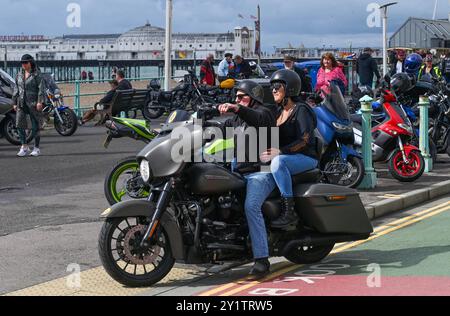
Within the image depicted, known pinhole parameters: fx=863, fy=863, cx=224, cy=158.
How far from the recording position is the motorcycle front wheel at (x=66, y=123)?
66.8 feet

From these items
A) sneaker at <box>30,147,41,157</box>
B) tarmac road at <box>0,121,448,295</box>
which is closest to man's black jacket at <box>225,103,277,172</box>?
tarmac road at <box>0,121,448,295</box>

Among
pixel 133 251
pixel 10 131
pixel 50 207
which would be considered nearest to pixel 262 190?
pixel 133 251

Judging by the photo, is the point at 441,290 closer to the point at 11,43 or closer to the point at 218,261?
the point at 218,261

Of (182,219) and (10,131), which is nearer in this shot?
(182,219)

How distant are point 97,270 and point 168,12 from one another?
50.0 feet

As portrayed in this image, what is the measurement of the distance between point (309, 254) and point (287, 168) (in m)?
0.98

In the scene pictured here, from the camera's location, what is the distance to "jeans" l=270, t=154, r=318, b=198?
24.3 ft

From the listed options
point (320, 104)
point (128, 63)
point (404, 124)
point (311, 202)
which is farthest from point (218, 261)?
point (128, 63)

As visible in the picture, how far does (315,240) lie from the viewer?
7.62 metres

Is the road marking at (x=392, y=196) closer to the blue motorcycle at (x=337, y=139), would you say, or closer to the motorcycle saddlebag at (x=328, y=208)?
the blue motorcycle at (x=337, y=139)

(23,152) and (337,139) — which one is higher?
(337,139)

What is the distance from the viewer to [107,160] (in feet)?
52.5

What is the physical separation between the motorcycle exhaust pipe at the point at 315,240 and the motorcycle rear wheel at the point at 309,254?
0.81 feet

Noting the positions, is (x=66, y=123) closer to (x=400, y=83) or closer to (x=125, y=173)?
(x=400, y=83)
